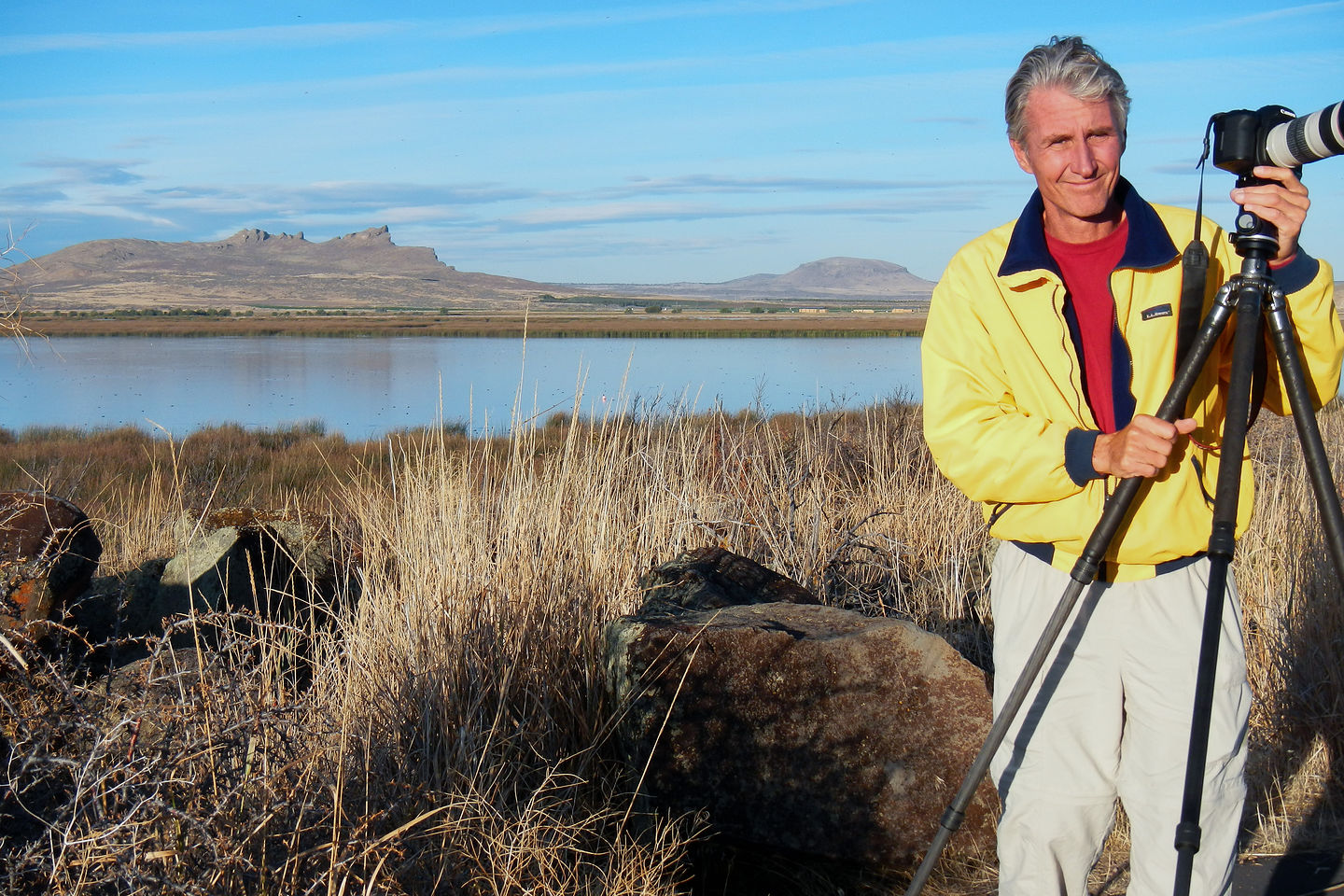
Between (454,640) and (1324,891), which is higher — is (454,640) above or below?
above

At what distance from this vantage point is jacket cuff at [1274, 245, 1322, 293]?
194 centimetres

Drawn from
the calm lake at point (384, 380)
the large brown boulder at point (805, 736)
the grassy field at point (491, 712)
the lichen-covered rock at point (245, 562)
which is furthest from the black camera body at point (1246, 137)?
the calm lake at point (384, 380)

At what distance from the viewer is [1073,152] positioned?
1992 mm

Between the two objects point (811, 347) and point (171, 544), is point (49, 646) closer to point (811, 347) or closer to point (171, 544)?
point (171, 544)

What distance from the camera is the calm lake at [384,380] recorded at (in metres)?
19.8

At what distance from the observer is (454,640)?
11.5 feet

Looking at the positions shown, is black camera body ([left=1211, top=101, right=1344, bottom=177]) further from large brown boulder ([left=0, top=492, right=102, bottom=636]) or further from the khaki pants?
large brown boulder ([left=0, top=492, right=102, bottom=636])

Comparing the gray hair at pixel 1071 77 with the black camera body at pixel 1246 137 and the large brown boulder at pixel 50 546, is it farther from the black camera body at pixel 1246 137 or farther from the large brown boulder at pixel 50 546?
the large brown boulder at pixel 50 546

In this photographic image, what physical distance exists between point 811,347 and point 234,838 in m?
45.4

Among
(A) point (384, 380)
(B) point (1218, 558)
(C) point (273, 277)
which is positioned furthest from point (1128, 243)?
(C) point (273, 277)

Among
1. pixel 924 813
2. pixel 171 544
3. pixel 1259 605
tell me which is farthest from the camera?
pixel 171 544

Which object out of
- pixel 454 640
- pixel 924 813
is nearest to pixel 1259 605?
pixel 924 813

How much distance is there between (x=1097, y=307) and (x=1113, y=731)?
828 mm

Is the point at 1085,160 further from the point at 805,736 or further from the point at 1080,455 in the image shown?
the point at 805,736
